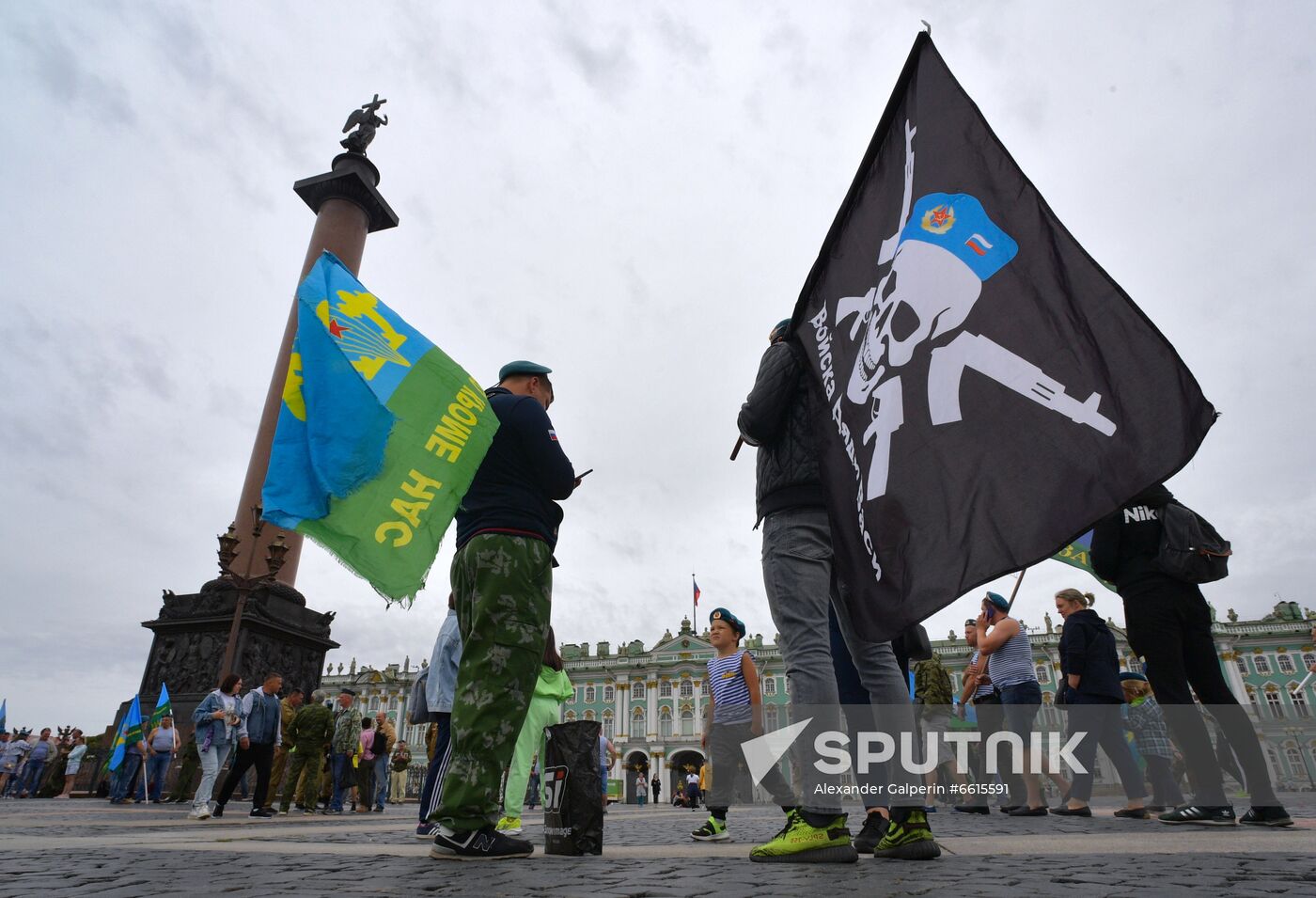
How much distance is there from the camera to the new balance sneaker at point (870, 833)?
3.31 meters

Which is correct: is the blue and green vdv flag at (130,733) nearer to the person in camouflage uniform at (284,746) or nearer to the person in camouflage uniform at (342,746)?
the person in camouflage uniform at (284,746)

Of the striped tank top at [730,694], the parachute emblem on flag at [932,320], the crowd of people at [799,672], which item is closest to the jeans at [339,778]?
the crowd of people at [799,672]

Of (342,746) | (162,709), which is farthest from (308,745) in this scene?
(162,709)

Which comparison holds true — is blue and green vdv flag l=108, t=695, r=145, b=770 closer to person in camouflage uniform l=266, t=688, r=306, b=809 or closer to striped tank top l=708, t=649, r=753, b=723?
person in camouflage uniform l=266, t=688, r=306, b=809

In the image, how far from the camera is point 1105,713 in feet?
19.0

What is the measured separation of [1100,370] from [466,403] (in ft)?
8.87

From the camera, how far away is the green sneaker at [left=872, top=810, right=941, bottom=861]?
283 cm

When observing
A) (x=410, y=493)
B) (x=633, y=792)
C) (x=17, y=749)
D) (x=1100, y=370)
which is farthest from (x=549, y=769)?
(x=633, y=792)

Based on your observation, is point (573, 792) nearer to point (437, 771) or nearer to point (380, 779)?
point (437, 771)

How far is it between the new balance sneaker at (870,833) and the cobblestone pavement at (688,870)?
0.30 metres

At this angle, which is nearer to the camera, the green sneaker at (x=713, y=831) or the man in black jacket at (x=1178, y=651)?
the man in black jacket at (x=1178, y=651)

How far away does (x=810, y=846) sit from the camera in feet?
9.14

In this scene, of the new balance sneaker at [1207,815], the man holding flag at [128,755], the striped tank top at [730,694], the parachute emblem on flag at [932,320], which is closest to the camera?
the parachute emblem on flag at [932,320]

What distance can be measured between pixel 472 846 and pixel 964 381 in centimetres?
255
